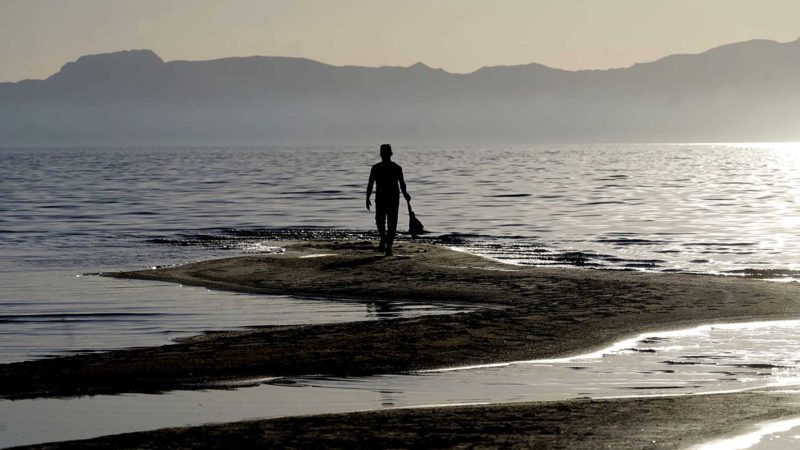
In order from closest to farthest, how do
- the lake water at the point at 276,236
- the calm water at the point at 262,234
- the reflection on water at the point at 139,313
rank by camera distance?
the reflection on water at the point at 139,313 < the lake water at the point at 276,236 < the calm water at the point at 262,234

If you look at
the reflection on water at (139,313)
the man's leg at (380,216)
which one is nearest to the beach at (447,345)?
the man's leg at (380,216)

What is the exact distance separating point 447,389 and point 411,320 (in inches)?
178

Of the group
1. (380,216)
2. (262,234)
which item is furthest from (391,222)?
(262,234)

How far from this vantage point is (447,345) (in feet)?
44.3

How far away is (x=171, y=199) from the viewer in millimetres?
57312

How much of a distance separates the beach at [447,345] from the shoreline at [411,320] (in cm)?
2

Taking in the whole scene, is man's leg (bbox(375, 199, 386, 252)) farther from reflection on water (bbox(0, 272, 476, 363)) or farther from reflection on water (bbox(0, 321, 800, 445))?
reflection on water (bbox(0, 321, 800, 445))

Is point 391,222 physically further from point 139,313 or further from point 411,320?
point 411,320

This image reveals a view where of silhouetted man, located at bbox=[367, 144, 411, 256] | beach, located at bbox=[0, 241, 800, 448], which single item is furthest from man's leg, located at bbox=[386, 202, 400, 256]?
beach, located at bbox=[0, 241, 800, 448]

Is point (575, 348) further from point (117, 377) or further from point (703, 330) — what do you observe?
point (117, 377)

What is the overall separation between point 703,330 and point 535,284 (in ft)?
17.0

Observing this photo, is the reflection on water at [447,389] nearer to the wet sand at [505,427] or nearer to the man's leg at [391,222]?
the wet sand at [505,427]

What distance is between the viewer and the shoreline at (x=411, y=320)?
39.5 feet

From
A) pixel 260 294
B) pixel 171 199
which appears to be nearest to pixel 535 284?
pixel 260 294
